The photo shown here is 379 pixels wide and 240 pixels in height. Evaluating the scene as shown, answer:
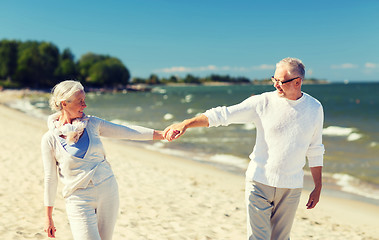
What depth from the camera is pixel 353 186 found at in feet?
30.5

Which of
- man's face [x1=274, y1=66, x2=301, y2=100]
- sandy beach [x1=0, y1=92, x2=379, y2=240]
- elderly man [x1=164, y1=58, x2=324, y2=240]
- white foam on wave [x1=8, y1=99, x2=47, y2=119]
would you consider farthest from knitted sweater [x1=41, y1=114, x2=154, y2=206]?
white foam on wave [x1=8, y1=99, x2=47, y2=119]

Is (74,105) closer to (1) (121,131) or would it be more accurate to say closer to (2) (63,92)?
(2) (63,92)

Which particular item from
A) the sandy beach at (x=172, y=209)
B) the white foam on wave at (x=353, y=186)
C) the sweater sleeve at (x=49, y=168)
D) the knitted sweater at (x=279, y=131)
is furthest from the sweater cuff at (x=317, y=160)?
the white foam on wave at (x=353, y=186)

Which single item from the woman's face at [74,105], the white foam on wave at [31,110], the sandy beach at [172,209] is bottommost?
the white foam on wave at [31,110]

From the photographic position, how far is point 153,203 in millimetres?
6664

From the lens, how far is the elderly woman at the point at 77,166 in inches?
99.3

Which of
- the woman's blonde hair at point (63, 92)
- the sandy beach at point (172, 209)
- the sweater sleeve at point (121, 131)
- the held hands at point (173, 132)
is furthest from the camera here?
the sandy beach at point (172, 209)

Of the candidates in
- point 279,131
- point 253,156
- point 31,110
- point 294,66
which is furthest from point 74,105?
point 31,110

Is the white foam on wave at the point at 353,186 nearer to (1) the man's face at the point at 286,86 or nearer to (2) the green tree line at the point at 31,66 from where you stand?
(1) the man's face at the point at 286,86

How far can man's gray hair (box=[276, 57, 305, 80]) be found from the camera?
8.41ft

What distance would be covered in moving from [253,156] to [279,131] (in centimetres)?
32

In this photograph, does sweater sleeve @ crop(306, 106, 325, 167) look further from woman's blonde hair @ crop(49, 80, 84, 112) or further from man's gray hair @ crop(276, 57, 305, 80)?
woman's blonde hair @ crop(49, 80, 84, 112)

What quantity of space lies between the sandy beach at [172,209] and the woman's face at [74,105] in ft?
9.52

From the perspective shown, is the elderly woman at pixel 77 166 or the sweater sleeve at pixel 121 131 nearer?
the elderly woman at pixel 77 166
